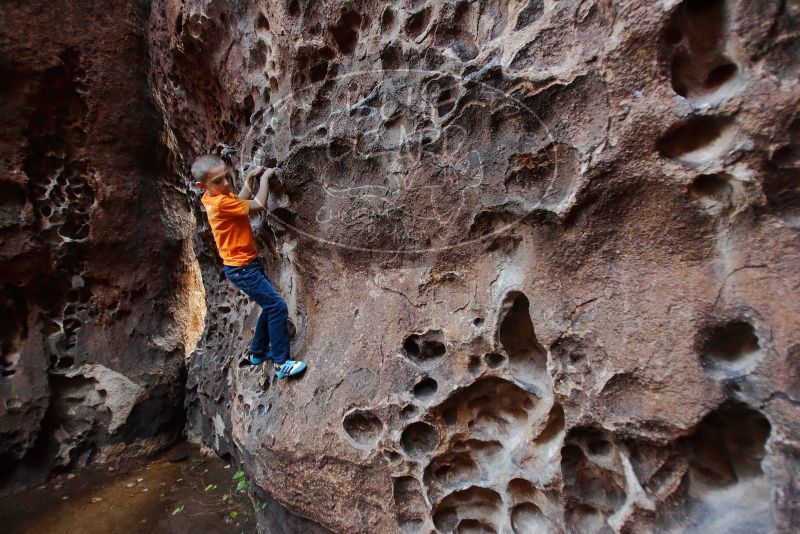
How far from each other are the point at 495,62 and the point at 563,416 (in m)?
1.49

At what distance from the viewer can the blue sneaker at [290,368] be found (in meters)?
2.40

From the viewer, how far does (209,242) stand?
13.0 ft

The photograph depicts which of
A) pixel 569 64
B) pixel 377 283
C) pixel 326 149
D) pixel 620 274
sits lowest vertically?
pixel 377 283

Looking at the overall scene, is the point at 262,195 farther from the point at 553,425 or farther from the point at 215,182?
the point at 553,425

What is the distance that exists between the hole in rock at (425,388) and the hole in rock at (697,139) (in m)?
1.29

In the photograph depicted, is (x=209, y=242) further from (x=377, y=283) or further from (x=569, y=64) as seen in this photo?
(x=569, y=64)

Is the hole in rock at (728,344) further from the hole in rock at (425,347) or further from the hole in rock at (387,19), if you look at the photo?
the hole in rock at (387,19)

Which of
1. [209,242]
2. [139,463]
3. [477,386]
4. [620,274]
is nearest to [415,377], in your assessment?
[477,386]

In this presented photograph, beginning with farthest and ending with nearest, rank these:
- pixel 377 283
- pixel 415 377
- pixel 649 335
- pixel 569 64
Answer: pixel 377 283, pixel 415 377, pixel 569 64, pixel 649 335

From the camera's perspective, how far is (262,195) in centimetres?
246

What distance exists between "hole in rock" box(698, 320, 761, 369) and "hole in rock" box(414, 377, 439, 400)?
1036 mm

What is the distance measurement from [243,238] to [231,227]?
0.09 meters

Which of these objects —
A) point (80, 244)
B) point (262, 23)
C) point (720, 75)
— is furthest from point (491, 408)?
point (80, 244)

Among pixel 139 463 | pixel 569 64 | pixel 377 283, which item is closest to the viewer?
pixel 569 64
